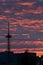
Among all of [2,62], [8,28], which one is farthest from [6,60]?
[8,28]

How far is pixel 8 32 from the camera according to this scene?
157 ft

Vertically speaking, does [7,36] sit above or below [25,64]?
above

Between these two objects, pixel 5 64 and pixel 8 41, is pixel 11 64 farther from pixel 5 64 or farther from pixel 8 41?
pixel 8 41

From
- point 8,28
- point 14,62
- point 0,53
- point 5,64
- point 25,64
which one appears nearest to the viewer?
point 8,28

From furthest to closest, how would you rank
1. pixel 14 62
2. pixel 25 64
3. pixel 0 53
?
pixel 0 53
pixel 14 62
pixel 25 64

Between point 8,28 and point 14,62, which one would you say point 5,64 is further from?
point 8,28

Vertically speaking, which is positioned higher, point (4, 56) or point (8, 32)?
point (8, 32)

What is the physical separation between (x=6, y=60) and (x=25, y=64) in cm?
1689

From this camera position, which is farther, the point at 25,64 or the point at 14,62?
the point at 14,62

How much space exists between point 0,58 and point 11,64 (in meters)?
5.81

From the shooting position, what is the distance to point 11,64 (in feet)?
217

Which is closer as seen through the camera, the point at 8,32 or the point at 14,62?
the point at 8,32

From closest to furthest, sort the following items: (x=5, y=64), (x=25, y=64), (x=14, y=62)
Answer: (x=25, y=64) → (x=5, y=64) → (x=14, y=62)

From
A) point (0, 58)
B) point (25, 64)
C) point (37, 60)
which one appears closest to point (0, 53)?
point (0, 58)
